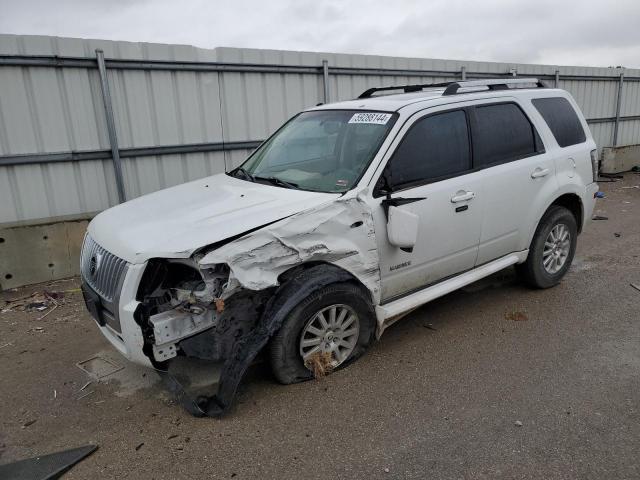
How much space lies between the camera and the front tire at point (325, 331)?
3.21 metres

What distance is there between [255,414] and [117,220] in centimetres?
170

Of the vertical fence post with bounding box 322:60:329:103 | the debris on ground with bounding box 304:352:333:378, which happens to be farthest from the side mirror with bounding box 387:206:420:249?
the vertical fence post with bounding box 322:60:329:103

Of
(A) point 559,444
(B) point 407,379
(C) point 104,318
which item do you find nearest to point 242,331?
(C) point 104,318

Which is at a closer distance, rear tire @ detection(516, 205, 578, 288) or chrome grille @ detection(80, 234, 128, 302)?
chrome grille @ detection(80, 234, 128, 302)

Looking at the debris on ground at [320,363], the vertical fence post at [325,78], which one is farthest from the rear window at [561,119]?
the vertical fence post at [325,78]

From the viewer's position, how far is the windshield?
3.65 m

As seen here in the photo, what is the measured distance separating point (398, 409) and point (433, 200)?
1554 mm

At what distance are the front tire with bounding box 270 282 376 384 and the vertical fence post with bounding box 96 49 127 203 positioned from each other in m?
4.31

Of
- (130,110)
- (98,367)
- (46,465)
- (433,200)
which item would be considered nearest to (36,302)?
(98,367)

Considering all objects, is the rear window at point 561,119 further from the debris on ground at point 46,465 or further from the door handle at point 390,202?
the debris on ground at point 46,465

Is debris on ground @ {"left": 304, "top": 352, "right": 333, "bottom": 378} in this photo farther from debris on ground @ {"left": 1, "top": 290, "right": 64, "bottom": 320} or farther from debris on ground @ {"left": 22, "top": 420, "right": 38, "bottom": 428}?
debris on ground @ {"left": 1, "top": 290, "right": 64, "bottom": 320}

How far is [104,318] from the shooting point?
3256mm

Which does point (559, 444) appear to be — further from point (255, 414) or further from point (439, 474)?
point (255, 414)

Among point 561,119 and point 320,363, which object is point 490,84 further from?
point 320,363
